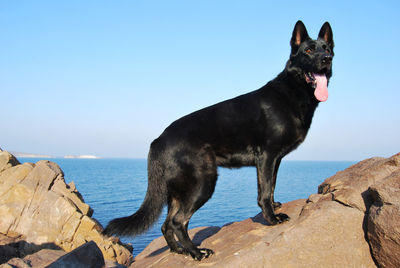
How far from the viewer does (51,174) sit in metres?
14.0

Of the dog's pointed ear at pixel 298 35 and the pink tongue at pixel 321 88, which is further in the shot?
the dog's pointed ear at pixel 298 35

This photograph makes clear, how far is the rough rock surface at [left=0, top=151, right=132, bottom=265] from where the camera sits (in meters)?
12.2

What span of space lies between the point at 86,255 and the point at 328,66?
5302 mm

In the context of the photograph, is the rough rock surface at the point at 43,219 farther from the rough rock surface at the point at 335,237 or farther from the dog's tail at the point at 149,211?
the rough rock surface at the point at 335,237

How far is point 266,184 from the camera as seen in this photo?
458 cm

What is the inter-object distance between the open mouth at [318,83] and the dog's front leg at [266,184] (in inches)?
45.5

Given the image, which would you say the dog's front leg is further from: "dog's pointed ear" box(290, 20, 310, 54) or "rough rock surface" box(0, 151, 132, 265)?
"rough rock surface" box(0, 151, 132, 265)

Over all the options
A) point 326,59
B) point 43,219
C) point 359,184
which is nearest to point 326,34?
point 326,59

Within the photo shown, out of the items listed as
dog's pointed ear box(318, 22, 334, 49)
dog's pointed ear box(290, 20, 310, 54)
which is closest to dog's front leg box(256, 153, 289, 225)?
dog's pointed ear box(290, 20, 310, 54)

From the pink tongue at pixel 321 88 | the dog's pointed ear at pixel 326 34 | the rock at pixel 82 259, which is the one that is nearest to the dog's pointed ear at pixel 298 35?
the dog's pointed ear at pixel 326 34

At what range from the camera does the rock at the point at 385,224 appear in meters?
3.78

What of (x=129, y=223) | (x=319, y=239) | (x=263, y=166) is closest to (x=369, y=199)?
(x=319, y=239)

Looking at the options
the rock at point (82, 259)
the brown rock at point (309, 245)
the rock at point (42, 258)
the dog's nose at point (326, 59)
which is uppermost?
the dog's nose at point (326, 59)

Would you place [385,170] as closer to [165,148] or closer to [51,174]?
[165,148]
